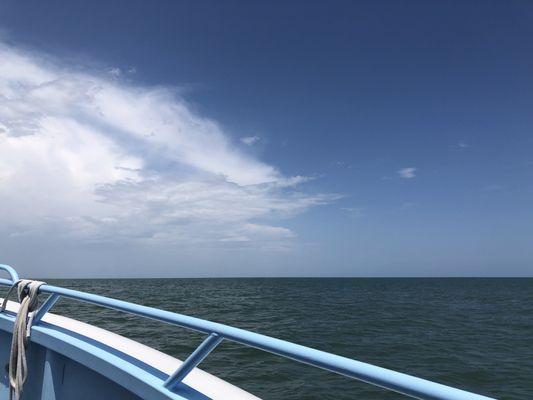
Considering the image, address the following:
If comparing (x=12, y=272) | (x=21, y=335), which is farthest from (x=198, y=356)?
(x=12, y=272)

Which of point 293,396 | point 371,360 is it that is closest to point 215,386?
point 293,396

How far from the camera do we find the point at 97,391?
7.95 ft

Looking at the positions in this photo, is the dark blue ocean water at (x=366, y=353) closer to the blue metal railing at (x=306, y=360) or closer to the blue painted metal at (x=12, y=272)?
the blue painted metal at (x=12, y=272)

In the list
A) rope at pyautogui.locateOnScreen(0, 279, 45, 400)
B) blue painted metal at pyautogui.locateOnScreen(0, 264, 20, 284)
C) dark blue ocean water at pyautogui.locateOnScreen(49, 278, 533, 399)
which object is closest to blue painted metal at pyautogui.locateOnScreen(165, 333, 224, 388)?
rope at pyautogui.locateOnScreen(0, 279, 45, 400)

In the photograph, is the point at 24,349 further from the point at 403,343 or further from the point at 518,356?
the point at 518,356

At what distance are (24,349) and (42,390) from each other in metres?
0.34

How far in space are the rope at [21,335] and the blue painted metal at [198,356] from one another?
1.45m

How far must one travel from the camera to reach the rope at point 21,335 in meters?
2.59

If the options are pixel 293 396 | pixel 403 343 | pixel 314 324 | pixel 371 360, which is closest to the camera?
pixel 293 396

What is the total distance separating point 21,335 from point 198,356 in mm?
1791

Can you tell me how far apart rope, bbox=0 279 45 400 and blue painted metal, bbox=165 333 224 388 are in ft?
4.77

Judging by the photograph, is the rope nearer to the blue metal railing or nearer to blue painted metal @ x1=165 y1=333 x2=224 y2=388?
the blue metal railing

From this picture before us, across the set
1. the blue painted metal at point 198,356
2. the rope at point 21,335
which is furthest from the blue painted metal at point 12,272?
the blue painted metal at point 198,356

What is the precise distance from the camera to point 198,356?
1.76 metres
